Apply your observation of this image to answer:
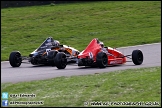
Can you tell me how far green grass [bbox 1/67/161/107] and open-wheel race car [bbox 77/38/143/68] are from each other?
125 inches

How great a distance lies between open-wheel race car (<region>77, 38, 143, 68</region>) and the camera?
52.5 feet

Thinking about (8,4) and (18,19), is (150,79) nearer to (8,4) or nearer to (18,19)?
(18,19)

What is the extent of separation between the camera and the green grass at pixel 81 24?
25422mm

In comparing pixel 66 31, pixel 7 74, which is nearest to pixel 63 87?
pixel 7 74

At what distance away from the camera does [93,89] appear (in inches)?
428

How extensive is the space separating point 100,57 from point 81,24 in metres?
14.4

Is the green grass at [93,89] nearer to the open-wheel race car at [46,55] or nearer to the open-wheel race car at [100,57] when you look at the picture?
the open-wheel race car at [100,57]

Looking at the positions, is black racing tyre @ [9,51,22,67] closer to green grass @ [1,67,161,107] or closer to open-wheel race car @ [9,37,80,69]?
open-wheel race car @ [9,37,80,69]

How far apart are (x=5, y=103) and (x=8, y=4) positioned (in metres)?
28.2

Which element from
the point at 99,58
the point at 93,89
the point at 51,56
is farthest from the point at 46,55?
the point at 93,89

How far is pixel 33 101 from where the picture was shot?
973 centimetres

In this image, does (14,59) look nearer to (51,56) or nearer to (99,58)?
(51,56)

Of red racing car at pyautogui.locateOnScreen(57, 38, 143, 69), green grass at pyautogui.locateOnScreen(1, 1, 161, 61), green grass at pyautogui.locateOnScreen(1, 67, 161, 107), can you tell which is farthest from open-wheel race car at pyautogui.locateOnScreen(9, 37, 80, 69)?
green grass at pyautogui.locateOnScreen(1, 67, 161, 107)

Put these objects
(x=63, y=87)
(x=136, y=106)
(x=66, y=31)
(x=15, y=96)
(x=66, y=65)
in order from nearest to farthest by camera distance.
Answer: (x=136, y=106) → (x=15, y=96) → (x=63, y=87) → (x=66, y=65) → (x=66, y=31)
